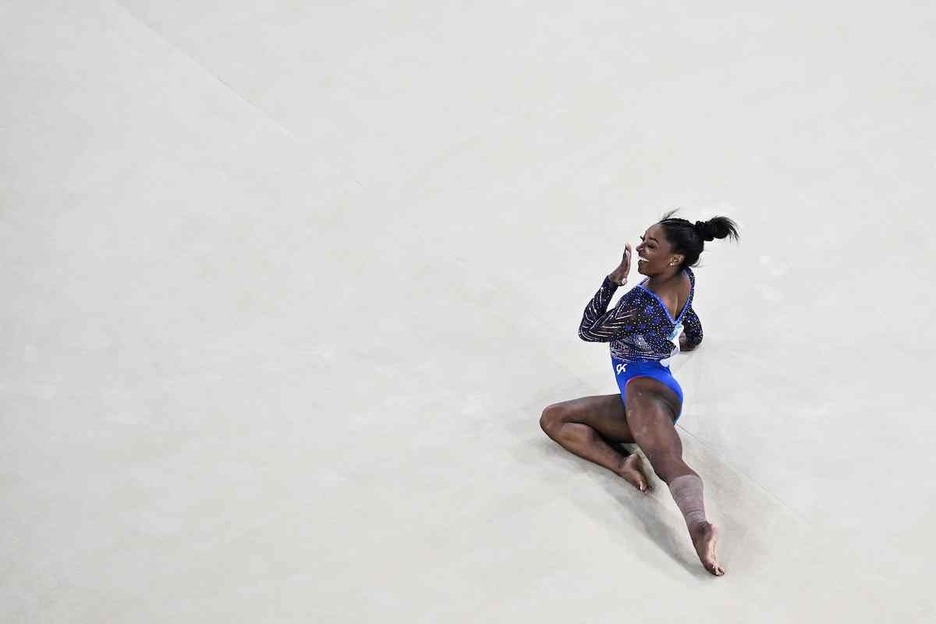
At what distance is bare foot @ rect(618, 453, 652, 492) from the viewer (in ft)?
11.3

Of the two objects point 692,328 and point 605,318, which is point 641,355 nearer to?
point 605,318

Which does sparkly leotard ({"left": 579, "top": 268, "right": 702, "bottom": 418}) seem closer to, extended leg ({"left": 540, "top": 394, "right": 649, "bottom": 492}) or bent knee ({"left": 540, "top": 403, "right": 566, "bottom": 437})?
extended leg ({"left": 540, "top": 394, "right": 649, "bottom": 492})

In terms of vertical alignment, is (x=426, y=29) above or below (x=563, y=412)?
above

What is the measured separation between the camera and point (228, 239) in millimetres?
4473

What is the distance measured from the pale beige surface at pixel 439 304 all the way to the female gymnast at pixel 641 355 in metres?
0.09

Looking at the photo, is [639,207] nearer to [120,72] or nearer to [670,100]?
[670,100]

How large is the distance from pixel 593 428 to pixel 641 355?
265 millimetres

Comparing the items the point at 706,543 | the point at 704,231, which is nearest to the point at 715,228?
the point at 704,231

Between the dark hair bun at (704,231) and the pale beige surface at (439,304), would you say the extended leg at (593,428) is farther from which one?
the dark hair bun at (704,231)

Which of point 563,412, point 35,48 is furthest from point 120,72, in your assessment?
point 563,412


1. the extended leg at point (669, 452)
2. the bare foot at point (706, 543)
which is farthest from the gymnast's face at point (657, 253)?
the bare foot at point (706, 543)

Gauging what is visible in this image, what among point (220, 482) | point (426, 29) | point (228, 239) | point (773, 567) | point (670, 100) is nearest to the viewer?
point (773, 567)

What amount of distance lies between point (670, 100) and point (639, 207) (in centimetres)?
76

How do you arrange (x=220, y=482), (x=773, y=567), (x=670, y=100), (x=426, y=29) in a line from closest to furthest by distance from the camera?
(x=773, y=567)
(x=220, y=482)
(x=670, y=100)
(x=426, y=29)
